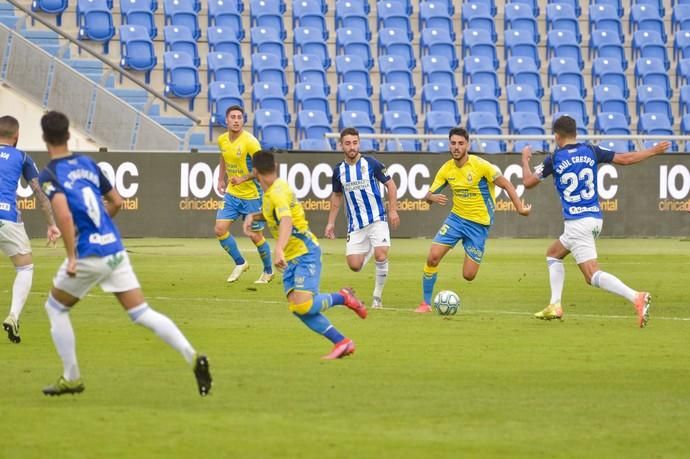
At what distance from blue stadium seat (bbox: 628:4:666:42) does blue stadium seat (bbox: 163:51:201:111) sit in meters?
12.0

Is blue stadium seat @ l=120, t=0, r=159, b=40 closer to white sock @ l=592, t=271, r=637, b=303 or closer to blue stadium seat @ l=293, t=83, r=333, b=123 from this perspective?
blue stadium seat @ l=293, t=83, r=333, b=123

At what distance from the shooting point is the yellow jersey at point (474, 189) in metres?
16.8

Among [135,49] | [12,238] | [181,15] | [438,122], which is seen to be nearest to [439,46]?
[438,122]

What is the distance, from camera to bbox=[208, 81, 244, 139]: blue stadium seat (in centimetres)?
3178

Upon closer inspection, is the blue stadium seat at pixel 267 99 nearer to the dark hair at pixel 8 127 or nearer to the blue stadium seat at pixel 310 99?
the blue stadium seat at pixel 310 99

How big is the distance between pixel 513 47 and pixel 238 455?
28.9 m

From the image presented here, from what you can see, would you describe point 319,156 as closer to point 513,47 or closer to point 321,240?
point 321,240

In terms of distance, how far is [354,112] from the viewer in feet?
107

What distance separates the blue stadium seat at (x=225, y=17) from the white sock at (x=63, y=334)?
24.8 m

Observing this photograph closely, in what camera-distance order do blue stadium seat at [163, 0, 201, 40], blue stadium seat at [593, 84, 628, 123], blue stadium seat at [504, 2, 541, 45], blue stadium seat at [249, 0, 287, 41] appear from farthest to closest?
blue stadium seat at [504, 2, 541, 45] → blue stadium seat at [593, 84, 628, 123] → blue stadium seat at [249, 0, 287, 41] → blue stadium seat at [163, 0, 201, 40]

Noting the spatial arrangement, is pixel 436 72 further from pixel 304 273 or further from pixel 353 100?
pixel 304 273

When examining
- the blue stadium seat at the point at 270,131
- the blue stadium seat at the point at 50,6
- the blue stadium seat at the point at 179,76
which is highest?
the blue stadium seat at the point at 50,6

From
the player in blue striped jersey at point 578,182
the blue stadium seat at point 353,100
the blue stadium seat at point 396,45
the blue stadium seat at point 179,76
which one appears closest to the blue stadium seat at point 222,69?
the blue stadium seat at point 179,76

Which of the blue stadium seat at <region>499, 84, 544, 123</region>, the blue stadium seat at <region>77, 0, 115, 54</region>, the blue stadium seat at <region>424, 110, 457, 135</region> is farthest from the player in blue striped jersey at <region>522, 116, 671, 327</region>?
the blue stadium seat at <region>77, 0, 115, 54</region>
